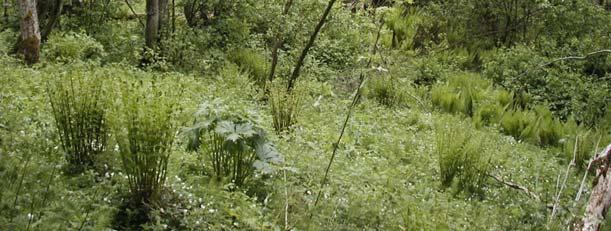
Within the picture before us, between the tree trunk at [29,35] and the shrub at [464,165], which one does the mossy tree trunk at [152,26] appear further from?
the shrub at [464,165]

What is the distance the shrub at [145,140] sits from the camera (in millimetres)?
3146

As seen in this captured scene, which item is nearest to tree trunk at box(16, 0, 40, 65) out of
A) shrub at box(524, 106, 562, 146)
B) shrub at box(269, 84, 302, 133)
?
shrub at box(269, 84, 302, 133)

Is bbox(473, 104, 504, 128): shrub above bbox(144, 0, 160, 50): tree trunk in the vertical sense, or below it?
below

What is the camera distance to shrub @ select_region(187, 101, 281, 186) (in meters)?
3.79

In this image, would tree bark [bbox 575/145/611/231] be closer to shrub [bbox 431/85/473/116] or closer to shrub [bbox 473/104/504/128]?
shrub [bbox 473/104/504/128]

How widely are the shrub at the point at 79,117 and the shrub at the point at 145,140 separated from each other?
35 centimetres

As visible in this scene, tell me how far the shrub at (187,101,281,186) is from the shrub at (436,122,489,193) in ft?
6.28

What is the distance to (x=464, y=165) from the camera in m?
5.09

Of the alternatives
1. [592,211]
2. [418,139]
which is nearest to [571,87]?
[418,139]

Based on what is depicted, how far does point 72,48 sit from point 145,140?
16.8 feet

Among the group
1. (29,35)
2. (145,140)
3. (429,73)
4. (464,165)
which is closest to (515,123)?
(429,73)

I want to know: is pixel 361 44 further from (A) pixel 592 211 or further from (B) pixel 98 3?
(A) pixel 592 211

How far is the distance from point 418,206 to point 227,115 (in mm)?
1437

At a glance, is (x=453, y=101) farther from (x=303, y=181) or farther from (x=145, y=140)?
(x=145, y=140)
